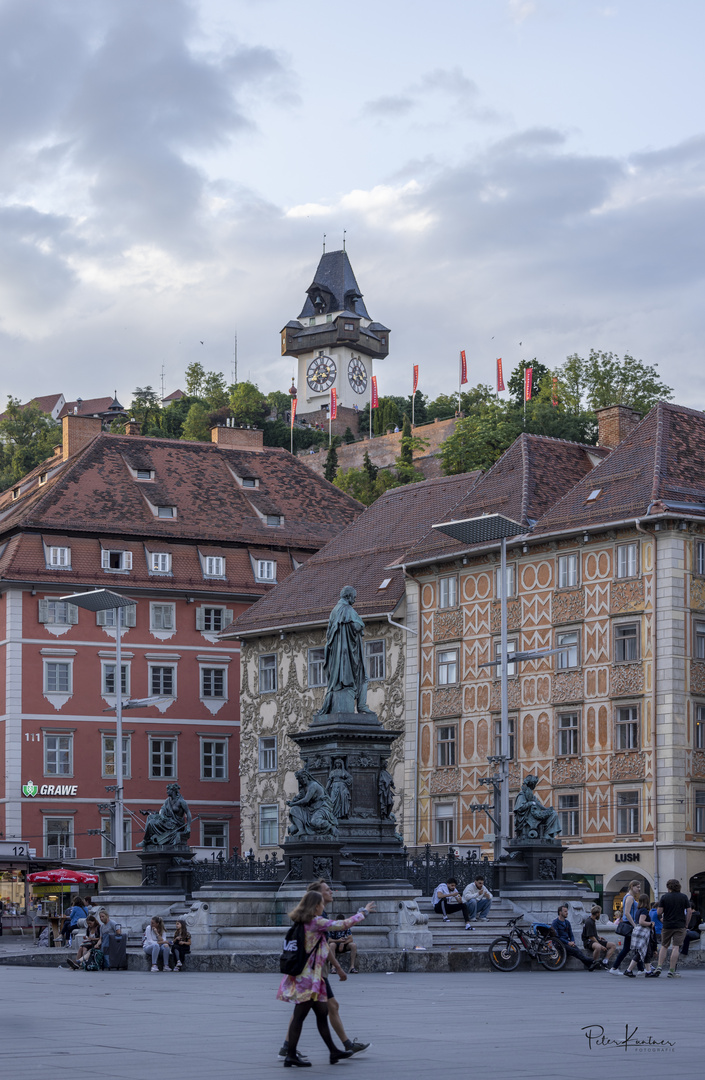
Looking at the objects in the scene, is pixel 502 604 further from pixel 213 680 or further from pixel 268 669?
pixel 213 680

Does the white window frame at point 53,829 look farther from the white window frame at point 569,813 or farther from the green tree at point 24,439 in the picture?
the green tree at point 24,439

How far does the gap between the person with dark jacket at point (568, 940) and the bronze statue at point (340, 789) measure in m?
4.76

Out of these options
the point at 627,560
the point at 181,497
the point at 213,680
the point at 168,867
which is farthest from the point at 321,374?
the point at 168,867

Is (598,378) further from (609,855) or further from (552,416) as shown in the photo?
(609,855)

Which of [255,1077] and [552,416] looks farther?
[552,416]

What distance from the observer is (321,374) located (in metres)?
177

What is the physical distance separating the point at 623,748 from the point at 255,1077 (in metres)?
38.7

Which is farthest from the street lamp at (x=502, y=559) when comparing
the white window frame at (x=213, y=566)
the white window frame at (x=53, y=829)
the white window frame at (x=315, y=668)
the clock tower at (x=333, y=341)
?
the clock tower at (x=333, y=341)

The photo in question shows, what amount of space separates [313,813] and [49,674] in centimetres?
3519

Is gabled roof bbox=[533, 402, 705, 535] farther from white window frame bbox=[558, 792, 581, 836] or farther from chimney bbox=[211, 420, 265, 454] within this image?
chimney bbox=[211, 420, 265, 454]

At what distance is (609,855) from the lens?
5050 cm

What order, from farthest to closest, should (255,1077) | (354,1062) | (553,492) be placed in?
(553,492) < (354,1062) < (255,1077)

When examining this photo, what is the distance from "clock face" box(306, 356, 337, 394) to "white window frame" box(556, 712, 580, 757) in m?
124

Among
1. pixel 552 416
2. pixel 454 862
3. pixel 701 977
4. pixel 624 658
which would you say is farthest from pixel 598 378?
pixel 701 977
